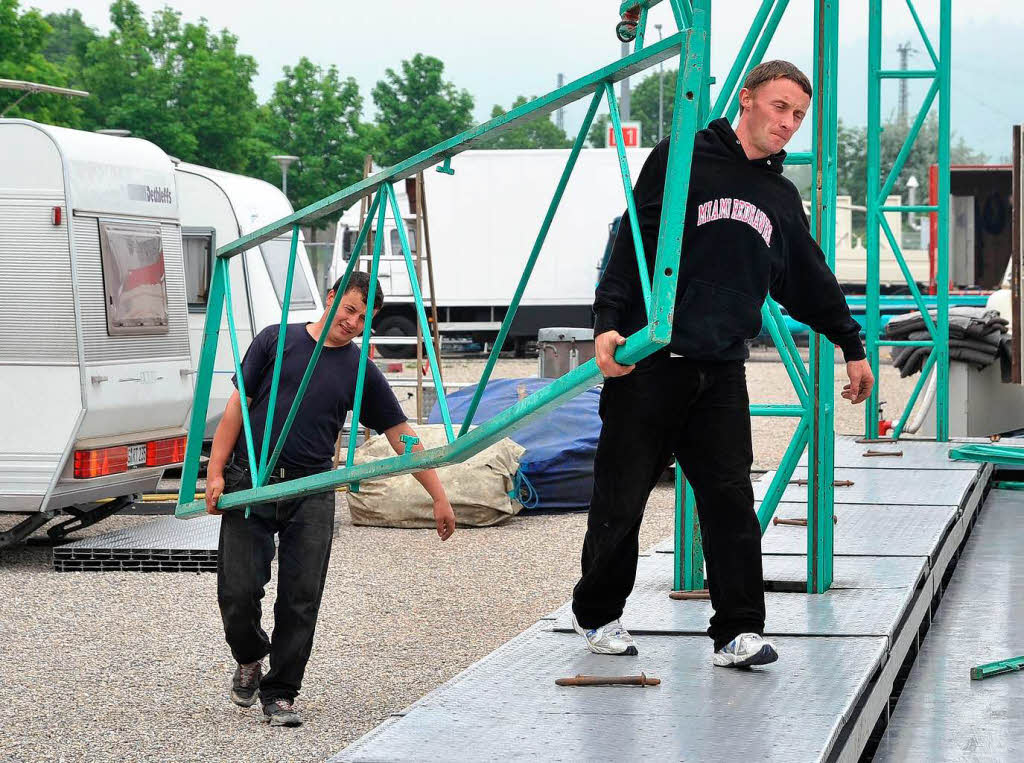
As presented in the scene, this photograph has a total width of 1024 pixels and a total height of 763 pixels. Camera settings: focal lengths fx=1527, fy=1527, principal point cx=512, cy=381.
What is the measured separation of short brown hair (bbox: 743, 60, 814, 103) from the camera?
448cm

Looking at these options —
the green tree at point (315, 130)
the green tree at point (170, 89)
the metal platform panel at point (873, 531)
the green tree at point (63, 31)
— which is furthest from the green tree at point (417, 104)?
the metal platform panel at point (873, 531)

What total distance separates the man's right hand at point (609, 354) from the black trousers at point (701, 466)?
56cm

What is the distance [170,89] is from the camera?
44.8 metres

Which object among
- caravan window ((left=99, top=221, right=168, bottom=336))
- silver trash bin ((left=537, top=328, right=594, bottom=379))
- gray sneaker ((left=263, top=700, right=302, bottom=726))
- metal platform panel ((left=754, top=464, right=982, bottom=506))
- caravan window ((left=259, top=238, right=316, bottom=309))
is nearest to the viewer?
gray sneaker ((left=263, top=700, right=302, bottom=726))

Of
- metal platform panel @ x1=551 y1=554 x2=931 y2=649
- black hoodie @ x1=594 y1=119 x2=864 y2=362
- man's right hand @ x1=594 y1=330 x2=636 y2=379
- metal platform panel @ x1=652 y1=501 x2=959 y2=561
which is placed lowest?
metal platform panel @ x1=652 y1=501 x2=959 y2=561

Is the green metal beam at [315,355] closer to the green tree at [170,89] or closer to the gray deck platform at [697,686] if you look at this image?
the gray deck platform at [697,686]

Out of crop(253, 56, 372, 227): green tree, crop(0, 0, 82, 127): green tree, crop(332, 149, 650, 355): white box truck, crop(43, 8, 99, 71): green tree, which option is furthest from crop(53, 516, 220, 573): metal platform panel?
crop(43, 8, 99, 71): green tree

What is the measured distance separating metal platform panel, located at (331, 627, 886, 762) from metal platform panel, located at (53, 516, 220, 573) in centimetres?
448

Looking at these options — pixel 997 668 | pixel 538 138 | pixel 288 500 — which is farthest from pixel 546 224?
pixel 538 138

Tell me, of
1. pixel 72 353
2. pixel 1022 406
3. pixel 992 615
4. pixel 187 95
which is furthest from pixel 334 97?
pixel 992 615

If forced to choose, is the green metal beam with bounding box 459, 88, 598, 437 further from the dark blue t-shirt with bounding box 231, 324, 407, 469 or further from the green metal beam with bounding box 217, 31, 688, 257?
the dark blue t-shirt with bounding box 231, 324, 407, 469

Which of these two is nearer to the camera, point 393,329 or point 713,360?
point 713,360

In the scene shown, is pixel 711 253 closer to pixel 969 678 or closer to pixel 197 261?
pixel 969 678

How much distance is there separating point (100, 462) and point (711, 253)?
5784mm
